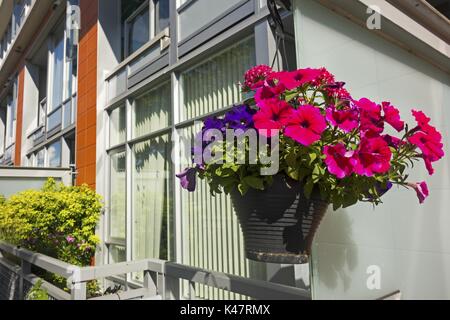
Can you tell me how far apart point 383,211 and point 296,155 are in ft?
3.13

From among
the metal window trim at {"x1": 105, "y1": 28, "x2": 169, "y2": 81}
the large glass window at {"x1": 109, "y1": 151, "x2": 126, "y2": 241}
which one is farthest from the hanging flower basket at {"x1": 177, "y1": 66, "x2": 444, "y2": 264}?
the large glass window at {"x1": 109, "y1": 151, "x2": 126, "y2": 241}

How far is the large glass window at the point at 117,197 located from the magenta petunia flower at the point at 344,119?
14.7 feet

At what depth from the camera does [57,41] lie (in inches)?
335

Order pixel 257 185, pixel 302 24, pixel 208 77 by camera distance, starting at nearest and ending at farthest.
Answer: pixel 257 185 → pixel 302 24 → pixel 208 77

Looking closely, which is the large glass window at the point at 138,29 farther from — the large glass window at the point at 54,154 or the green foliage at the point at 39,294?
the green foliage at the point at 39,294

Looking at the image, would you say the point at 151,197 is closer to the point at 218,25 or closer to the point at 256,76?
the point at 218,25

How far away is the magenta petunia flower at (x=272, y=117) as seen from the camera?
3.62 feet

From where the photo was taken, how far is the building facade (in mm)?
1740

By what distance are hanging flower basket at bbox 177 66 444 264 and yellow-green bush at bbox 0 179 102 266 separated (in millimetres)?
4404

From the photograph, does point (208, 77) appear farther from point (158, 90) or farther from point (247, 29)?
point (158, 90)

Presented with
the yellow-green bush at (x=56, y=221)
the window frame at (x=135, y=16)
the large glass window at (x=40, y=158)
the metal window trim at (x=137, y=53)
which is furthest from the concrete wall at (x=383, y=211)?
the large glass window at (x=40, y=158)

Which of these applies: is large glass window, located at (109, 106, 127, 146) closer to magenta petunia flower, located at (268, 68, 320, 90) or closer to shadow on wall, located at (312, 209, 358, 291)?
shadow on wall, located at (312, 209, 358, 291)

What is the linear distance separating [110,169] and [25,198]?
124cm

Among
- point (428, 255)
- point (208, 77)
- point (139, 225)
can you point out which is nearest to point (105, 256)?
point (139, 225)
